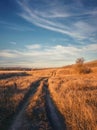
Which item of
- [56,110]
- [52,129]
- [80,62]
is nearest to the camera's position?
[52,129]

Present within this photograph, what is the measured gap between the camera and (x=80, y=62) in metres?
85.8

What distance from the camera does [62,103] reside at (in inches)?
800

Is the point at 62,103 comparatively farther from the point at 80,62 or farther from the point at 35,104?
the point at 80,62

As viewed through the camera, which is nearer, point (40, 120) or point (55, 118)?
point (40, 120)

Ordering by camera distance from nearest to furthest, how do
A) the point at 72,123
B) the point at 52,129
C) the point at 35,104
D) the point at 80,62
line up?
the point at 52,129
the point at 72,123
the point at 35,104
the point at 80,62

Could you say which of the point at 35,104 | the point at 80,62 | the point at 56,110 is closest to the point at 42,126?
the point at 56,110

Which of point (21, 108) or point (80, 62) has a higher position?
point (80, 62)

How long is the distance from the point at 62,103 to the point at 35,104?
2.08 m

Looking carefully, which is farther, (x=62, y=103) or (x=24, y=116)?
(x=62, y=103)

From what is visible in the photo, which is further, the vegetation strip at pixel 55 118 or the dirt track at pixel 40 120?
the vegetation strip at pixel 55 118

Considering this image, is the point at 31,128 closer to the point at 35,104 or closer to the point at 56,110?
the point at 56,110

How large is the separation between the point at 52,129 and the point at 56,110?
15.8 ft

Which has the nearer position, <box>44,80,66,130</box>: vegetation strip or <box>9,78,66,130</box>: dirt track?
<box>9,78,66,130</box>: dirt track

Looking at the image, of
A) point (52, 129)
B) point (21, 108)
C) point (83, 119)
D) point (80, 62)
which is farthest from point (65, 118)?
point (80, 62)
